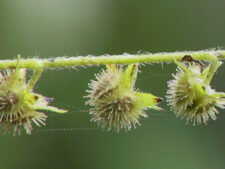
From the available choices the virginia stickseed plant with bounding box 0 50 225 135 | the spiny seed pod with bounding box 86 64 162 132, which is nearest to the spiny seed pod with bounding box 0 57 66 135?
the virginia stickseed plant with bounding box 0 50 225 135

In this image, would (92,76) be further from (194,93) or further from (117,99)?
(194,93)

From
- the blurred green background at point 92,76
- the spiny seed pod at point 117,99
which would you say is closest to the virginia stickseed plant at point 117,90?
the spiny seed pod at point 117,99

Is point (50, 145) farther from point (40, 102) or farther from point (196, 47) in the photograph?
point (40, 102)

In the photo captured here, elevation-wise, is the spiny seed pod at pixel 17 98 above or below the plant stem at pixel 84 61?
below

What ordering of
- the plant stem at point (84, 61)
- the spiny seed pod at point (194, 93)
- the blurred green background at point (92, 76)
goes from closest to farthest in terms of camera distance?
1. the plant stem at point (84, 61)
2. the spiny seed pod at point (194, 93)
3. the blurred green background at point (92, 76)

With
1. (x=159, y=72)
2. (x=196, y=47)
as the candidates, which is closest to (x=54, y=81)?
(x=159, y=72)

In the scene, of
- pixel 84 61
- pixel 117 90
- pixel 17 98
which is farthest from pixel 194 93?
pixel 17 98

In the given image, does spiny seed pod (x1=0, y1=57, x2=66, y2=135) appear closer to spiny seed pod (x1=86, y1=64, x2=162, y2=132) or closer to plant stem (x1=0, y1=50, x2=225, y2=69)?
plant stem (x1=0, y1=50, x2=225, y2=69)

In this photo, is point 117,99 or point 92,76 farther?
point 92,76

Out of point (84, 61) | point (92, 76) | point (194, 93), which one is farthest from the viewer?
point (92, 76)

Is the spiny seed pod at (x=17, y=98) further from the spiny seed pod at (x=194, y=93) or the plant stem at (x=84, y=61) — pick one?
the spiny seed pod at (x=194, y=93)
